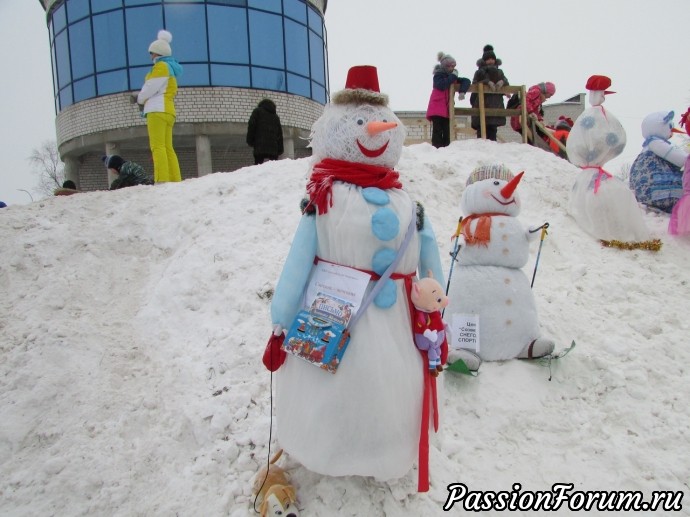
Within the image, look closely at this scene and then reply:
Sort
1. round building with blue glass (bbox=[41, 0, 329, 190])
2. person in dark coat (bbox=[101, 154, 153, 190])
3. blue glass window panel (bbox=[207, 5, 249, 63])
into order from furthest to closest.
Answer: blue glass window panel (bbox=[207, 5, 249, 63]) → round building with blue glass (bbox=[41, 0, 329, 190]) → person in dark coat (bbox=[101, 154, 153, 190])

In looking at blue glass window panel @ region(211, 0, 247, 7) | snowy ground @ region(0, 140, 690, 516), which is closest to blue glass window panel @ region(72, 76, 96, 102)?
blue glass window panel @ region(211, 0, 247, 7)

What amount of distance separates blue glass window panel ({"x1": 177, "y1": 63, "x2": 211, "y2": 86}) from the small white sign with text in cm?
1252

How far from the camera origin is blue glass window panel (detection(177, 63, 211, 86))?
45.0 feet

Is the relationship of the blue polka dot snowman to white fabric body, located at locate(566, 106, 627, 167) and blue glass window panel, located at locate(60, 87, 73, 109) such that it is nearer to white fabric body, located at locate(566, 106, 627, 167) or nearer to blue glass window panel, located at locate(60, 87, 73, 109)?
white fabric body, located at locate(566, 106, 627, 167)

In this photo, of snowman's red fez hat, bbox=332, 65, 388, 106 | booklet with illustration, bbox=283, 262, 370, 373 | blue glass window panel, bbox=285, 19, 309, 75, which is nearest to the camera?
booklet with illustration, bbox=283, 262, 370, 373

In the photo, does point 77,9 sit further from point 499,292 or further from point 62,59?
point 499,292

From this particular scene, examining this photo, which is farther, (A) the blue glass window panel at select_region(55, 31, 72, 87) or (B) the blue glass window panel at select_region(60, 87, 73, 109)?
(A) the blue glass window panel at select_region(55, 31, 72, 87)

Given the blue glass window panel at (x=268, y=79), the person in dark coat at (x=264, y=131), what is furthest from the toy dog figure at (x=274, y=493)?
the blue glass window panel at (x=268, y=79)

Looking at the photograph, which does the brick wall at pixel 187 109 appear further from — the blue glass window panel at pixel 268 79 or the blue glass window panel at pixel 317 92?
the blue glass window panel at pixel 317 92

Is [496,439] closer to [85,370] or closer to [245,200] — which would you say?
[85,370]

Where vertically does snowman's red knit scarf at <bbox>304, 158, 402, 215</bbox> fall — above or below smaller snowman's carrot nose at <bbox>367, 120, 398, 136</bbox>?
below

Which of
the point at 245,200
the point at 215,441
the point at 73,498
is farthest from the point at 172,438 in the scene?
the point at 245,200

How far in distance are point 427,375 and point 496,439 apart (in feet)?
3.05

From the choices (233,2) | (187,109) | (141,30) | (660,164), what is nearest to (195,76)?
(187,109)
